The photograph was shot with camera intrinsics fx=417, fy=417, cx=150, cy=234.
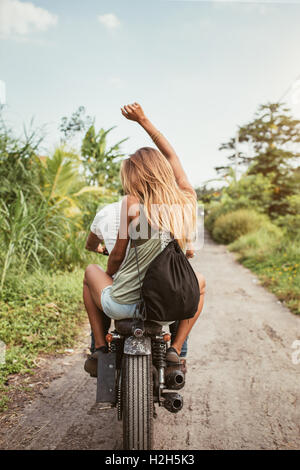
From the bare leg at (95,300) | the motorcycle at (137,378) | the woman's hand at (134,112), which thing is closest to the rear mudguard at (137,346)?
the motorcycle at (137,378)

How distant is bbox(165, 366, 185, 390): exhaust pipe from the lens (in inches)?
94.6

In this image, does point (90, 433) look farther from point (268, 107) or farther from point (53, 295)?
point (268, 107)

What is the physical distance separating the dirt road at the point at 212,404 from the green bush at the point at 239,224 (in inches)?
440

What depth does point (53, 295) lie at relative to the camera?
17.7 ft

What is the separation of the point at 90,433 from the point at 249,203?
16.9 metres

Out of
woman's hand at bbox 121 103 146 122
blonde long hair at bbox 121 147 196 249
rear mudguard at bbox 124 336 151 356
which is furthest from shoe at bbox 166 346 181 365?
woman's hand at bbox 121 103 146 122

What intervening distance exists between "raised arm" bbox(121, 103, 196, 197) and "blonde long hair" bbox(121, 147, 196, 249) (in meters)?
0.19

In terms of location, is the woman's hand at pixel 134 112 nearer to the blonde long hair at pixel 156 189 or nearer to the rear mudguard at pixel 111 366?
the blonde long hair at pixel 156 189

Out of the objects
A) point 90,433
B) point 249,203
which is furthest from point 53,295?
point 249,203

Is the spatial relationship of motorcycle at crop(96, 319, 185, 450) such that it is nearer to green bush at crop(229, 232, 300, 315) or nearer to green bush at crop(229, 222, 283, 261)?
green bush at crop(229, 232, 300, 315)

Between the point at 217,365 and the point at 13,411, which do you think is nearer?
the point at 13,411

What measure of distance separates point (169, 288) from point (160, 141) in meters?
1.02

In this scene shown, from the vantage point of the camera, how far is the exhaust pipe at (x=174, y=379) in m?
2.40

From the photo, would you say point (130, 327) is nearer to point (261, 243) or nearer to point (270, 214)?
point (261, 243)
